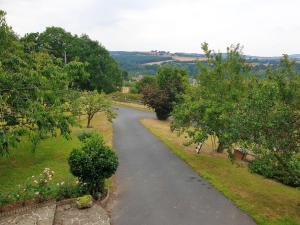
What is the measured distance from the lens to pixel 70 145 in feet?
83.9

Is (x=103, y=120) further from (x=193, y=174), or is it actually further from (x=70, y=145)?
(x=193, y=174)

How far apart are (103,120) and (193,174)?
22.3 metres

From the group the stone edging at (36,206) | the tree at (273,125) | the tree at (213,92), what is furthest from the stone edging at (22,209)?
the tree at (213,92)

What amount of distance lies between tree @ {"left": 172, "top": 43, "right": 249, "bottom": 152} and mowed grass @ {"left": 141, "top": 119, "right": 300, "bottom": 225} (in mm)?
1845

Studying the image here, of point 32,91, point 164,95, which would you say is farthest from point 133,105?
point 32,91

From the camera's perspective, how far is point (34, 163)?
20.6 metres

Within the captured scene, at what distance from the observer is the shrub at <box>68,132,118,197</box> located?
1498 cm

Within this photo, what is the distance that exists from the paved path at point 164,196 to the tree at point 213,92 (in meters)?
2.94

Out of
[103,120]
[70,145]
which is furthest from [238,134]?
[103,120]

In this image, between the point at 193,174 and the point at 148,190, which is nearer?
the point at 148,190

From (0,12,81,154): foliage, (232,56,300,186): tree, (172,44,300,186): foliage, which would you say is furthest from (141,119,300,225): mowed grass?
(0,12,81,154): foliage

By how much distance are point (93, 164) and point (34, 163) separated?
735cm

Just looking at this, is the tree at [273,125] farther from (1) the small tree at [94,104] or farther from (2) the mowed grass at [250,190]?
(1) the small tree at [94,104]

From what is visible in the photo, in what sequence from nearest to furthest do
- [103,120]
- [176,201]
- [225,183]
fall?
[176,201]
[225,183]
[103,120]
